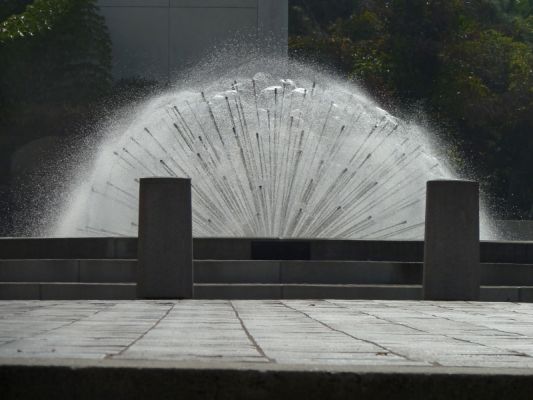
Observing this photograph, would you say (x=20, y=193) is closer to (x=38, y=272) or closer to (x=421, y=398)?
(x=38, y=272)

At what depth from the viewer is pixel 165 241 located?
12758 mm

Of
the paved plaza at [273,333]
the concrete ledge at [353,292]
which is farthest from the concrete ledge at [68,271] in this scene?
the paved plaza at [273,333]

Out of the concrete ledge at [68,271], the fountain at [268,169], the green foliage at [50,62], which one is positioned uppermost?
the green foliage at [50,62]

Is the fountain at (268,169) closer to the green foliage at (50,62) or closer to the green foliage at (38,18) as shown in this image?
the green foliage at (50,62)

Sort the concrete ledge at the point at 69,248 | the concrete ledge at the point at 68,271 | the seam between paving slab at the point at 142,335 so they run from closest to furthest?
1. the seam between paving slab at the point at 142,335
2. the concrete ledge at the point at 68,271
3. the concrete ledge at the point at 69,248

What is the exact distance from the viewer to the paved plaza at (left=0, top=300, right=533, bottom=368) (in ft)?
20.5

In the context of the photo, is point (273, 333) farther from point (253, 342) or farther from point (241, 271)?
point (241, 271)

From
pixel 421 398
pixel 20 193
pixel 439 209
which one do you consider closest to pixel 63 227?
pixel 439 209

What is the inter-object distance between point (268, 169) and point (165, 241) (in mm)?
6921

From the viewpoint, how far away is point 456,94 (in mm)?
52750

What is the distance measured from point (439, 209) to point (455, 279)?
2.39ft

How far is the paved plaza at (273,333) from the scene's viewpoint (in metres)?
6.26

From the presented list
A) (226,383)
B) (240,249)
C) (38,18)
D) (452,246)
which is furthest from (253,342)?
(38,18)

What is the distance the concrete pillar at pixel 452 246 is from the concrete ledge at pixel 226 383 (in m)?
7.49
